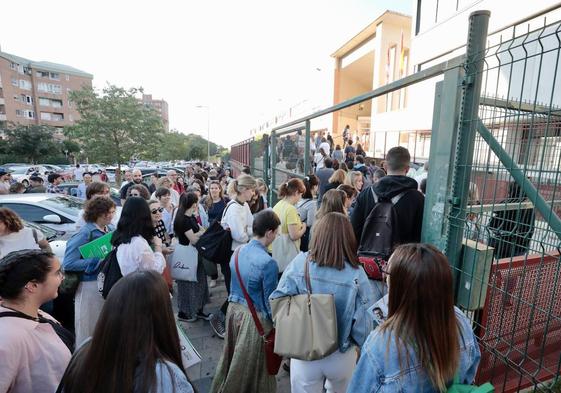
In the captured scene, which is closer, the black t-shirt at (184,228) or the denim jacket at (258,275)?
the denim jacket at (258,275)

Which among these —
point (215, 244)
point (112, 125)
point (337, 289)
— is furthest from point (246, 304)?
point (112, 125)

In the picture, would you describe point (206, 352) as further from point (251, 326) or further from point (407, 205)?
point (407, 205)

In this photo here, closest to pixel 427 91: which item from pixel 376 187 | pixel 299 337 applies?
pixel 376 187

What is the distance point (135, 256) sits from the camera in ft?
8.77

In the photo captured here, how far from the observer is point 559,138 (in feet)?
6.32

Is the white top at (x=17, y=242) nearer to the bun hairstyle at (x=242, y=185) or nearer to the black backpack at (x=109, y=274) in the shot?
the black backpack at (x=109, y=274)

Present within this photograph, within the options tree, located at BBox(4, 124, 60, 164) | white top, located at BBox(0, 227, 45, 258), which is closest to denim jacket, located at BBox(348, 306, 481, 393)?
white top, located at BBox(0, 227, 45, 258)

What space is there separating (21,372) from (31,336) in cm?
17

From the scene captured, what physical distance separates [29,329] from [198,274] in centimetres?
265

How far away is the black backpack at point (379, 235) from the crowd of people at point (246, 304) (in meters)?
0.02

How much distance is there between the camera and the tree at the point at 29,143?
34812 mm

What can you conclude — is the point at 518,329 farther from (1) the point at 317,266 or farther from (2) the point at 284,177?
(2) the point at 284,177

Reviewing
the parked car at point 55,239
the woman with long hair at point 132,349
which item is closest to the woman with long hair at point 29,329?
the woman with long hair at point 132,349

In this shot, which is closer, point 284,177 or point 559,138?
point 559,138
